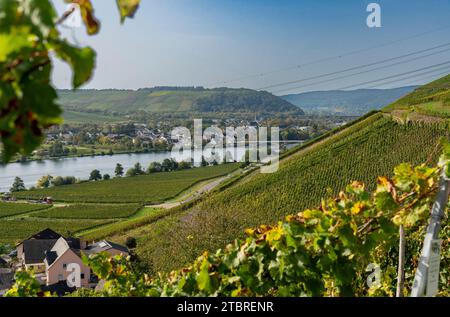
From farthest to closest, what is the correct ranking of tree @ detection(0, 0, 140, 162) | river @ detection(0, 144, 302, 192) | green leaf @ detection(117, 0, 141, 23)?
river @ detection(0, 144, 302, 192)
green leaf @ detection(117, 0, 141, 23)
tree @ detection(0, 0, 140, 162)

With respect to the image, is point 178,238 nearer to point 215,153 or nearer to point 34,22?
point 34,22

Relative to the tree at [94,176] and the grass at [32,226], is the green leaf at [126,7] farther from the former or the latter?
the tree at [94,176]

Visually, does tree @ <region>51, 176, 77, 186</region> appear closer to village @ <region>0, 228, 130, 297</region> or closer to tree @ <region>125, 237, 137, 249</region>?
village @ <region>0, 228, 130, 297</region>

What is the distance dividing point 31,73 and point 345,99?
6526 inches

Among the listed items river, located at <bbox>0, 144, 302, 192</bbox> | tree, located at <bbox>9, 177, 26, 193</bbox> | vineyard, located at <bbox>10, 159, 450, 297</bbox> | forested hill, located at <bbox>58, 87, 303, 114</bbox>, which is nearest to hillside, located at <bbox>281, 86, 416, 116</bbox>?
forested hill, located at <bbox>58, 87, 303, 114</bbox>

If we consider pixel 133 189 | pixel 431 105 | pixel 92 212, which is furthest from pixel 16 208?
pixel 431 105

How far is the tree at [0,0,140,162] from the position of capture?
2.46 ft

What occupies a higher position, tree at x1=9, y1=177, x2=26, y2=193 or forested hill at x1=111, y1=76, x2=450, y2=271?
forested hill at x1=111, y1=76, x2=450, y2=271

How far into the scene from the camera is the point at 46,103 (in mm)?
801

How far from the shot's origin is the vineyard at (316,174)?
73.4ft

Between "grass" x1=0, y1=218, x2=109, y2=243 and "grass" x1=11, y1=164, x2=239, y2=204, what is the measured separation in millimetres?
6734

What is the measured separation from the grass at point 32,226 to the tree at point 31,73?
34.8 meters

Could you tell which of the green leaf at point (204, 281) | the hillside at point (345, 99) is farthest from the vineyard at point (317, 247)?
the hillside at point (345, 99)
